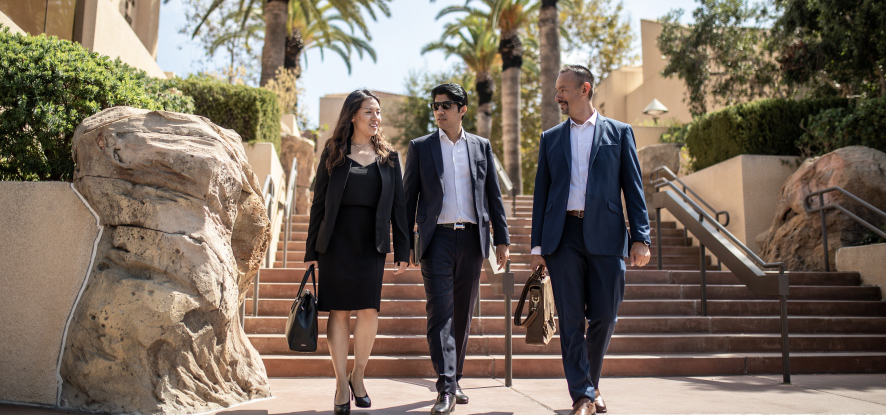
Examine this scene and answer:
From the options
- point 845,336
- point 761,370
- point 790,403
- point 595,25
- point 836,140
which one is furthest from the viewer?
point 595,25

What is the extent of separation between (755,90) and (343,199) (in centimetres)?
1576

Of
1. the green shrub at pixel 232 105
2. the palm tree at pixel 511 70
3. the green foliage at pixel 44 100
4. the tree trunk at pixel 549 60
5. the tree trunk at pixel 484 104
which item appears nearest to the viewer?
the green foliage at pixel 44 100

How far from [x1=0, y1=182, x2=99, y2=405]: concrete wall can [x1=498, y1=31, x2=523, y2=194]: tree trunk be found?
15.2 m

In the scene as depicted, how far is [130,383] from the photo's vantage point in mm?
3539

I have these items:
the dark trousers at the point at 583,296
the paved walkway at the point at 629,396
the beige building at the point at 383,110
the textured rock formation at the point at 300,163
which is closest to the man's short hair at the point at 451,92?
the dark trousers at the point at 583,296

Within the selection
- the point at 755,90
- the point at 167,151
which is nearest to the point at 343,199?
the point at 167,151

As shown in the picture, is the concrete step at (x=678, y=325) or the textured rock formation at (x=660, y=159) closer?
the concrete step at (x=678, y=325)

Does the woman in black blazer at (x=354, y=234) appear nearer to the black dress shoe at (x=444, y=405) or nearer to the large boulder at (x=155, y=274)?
the black dress shoe at (x=444, y=405)

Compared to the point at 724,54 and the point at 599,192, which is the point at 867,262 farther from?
the point at 724,54

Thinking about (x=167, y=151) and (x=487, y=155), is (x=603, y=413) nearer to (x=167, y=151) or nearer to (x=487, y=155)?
(x=487, y=155)

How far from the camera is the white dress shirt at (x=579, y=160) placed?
148 inches

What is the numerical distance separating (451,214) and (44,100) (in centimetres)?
300

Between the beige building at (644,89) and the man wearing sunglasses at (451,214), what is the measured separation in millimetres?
16596

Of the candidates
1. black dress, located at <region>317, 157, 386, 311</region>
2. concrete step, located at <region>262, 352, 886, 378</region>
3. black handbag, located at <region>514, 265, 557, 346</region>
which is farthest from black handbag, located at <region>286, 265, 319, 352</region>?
concrete step, located at <region>262, 352, 886, 378</region>
